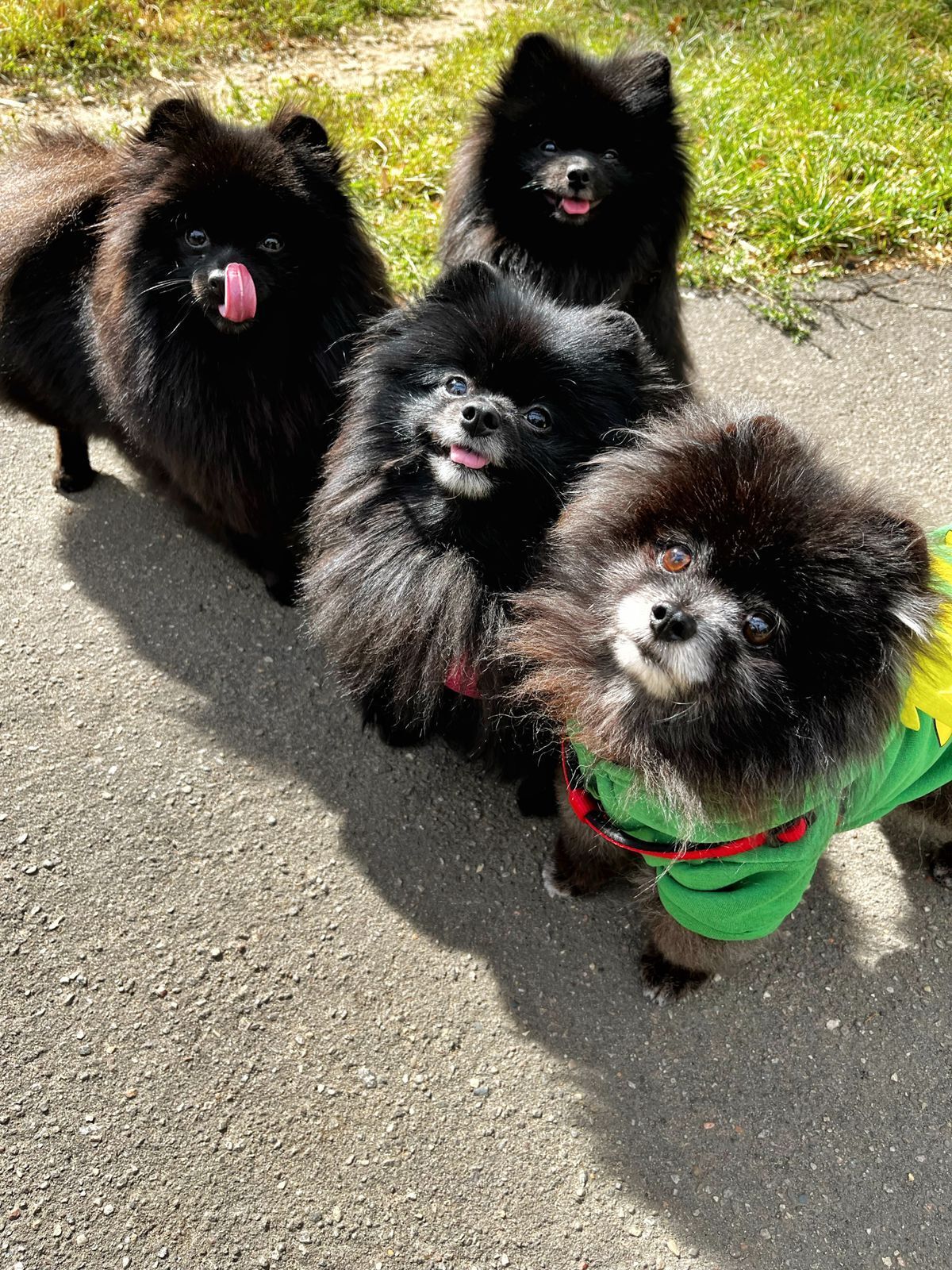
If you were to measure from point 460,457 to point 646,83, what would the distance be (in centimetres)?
186

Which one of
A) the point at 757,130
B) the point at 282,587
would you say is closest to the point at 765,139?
the point at 757,130

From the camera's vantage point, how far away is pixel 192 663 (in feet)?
10.1

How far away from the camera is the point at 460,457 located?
204cm

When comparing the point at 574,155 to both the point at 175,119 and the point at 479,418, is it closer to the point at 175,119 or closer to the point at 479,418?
the point at 175,119

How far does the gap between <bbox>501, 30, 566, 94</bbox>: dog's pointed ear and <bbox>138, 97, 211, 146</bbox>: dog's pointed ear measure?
1104 millimetres

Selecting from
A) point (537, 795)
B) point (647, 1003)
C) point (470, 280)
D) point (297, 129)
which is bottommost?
point (647, 1003)

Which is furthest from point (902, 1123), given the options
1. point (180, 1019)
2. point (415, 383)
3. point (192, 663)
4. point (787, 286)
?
point (787, 286)

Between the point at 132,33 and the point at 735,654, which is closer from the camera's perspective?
the point at 735,654

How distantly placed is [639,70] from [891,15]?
173 inches

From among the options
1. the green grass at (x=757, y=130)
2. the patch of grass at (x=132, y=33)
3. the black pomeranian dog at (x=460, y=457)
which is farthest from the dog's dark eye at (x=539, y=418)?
the patch of grass at (x=132, y=33)

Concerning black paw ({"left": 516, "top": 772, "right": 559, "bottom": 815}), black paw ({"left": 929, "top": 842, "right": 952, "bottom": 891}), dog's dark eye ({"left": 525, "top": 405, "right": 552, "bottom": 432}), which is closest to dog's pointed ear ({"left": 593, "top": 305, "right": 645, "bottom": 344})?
dog's dark eye ({"left": 525, "top": 405, "right": 552, "bottom": 432})

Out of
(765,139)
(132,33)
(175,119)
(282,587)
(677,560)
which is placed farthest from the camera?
(132,33)

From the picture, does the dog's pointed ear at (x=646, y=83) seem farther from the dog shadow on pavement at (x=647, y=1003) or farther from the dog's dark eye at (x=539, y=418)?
the dog shadow on pavement at (x=647, y=1003)

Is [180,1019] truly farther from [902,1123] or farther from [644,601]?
[902,1123]
